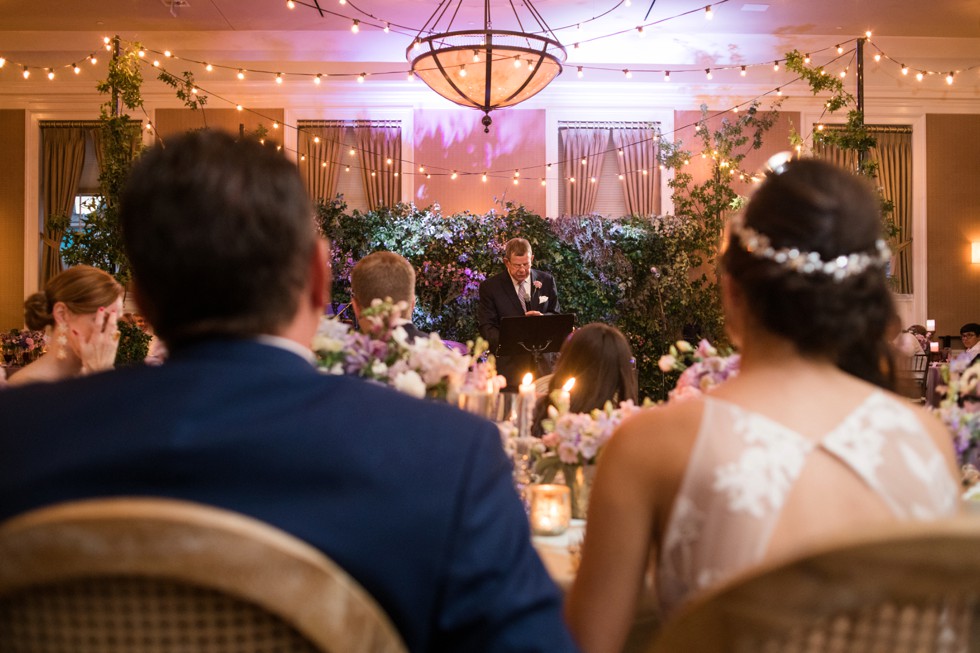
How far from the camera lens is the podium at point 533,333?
6367mm

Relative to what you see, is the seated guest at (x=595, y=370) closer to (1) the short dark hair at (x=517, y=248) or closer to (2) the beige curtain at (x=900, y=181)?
(1) the short dark hair at (x=517, y=248)

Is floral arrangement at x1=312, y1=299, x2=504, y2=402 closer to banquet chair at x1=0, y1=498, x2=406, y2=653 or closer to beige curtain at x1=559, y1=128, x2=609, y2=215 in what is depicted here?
banquet chair at x1=0, y1=498, x2=406, y2=653

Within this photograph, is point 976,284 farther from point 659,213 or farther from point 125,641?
point 125,641

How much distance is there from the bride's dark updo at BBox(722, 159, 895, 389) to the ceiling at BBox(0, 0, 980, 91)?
877cm

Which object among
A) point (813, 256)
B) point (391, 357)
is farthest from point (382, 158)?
point (813, 256)

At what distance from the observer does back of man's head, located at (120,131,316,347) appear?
0.93 m

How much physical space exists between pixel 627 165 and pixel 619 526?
994 centimetres

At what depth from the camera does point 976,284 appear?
1105 cm

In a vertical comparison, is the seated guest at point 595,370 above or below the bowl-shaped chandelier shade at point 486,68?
below

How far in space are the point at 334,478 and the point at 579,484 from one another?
1.43m

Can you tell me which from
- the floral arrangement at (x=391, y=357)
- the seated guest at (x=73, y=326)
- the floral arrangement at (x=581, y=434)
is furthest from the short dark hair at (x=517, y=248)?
the floral arrangement at (x=581, y=434)

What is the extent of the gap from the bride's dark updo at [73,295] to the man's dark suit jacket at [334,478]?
9.78 feet

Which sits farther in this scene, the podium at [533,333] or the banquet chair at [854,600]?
the podium at [533,333]

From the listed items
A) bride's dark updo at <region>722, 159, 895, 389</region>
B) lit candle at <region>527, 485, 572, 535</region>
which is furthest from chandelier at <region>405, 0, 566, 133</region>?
bride's dark updo at <region>722, 159, 895, 389</region>
